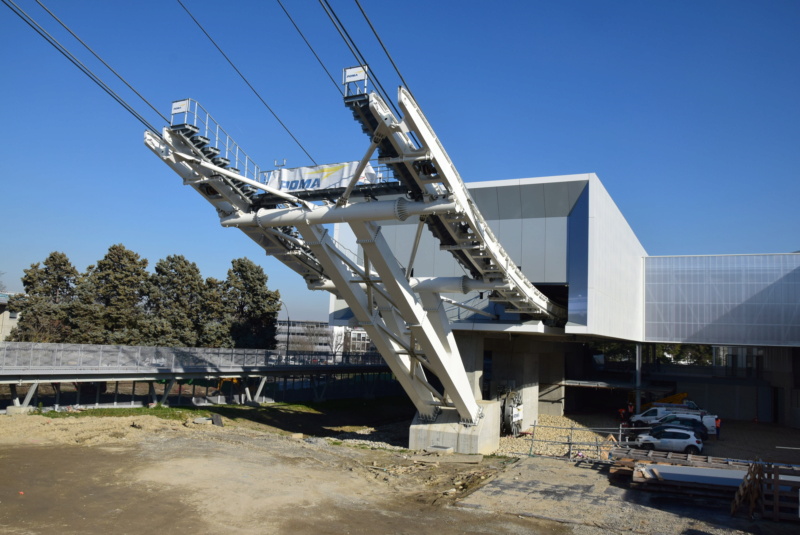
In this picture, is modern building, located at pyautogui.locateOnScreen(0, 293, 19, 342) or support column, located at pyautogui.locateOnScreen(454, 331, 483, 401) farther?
modern building, located at pyautogui.locateOnScreen(0, 293, 19, 342)

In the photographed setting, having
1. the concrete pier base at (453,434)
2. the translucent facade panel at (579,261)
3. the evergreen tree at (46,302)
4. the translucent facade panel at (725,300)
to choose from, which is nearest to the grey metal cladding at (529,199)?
the translucent facade panel at (579,261)

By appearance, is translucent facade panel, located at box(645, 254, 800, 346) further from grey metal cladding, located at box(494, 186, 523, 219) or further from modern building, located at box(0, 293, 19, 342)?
modern building, located at box(0, 293, 19, 342)

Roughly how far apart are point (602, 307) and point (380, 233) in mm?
15155

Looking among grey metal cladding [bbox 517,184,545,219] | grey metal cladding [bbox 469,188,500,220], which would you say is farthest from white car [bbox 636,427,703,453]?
grey metal cladding [bbox 469,188,500,220]

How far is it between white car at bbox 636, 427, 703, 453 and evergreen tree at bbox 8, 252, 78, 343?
35.9 metres

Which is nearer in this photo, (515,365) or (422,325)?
(422,325)

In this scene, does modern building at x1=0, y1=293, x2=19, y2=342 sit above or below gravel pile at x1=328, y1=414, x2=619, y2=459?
above

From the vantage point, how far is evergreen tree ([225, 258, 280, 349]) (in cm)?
4872

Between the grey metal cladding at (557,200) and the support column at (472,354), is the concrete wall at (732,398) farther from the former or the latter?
the grey metal cladding at (557,200)

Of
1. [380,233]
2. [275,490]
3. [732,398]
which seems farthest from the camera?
[732,398]

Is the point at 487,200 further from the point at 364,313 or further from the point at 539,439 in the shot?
the point at 539,439

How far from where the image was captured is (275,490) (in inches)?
584

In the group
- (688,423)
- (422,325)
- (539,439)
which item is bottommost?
Answer: (539,439)

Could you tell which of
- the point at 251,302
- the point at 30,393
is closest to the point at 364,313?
the point at 30,393
